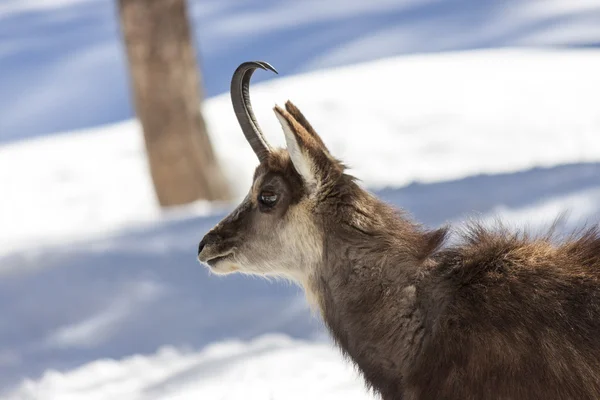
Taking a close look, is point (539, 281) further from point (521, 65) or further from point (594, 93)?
point (521, 65)

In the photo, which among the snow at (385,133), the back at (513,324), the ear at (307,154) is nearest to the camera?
the back at (513,324)

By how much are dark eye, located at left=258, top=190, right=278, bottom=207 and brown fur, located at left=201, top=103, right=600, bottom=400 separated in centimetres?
7

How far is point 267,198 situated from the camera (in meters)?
3.46

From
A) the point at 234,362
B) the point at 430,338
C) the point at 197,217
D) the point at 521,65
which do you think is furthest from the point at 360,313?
the point at 521,65

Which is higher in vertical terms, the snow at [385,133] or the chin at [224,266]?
the snow at [385,133]

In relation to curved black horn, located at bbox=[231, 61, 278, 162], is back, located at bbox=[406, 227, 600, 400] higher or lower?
lower

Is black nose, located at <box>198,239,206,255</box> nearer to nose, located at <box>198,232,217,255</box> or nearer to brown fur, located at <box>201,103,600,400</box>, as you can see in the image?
nose, located at <box>198,232,217,255</box>

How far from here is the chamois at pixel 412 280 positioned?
2.91 metres

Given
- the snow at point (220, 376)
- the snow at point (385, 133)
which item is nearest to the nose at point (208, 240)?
the snow at point (220, 376)

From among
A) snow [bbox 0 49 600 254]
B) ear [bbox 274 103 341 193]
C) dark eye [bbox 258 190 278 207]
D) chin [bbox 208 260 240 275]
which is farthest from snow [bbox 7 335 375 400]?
snow [bbox 0 49 600 254]

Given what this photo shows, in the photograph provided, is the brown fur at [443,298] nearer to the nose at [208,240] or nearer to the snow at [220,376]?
the nose at [208,240]

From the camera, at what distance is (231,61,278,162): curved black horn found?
11.7ft

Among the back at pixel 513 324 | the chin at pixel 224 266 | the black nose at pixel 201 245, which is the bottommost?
the back at pixel 513 324

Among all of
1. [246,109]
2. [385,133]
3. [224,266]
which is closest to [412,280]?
[224,266]
